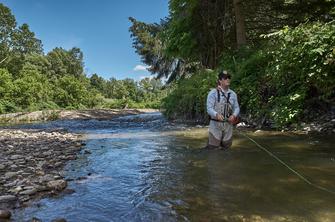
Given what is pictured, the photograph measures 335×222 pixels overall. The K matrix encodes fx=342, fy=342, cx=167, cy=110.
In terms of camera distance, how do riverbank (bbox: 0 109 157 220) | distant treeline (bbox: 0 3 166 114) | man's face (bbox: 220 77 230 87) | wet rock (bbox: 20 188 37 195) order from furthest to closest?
distant treeline (bbox: 0 3 166 114)
man's face (bbox: 220 77 230 87)
wet rock (bbox: 20 188 37 195)
riverbank (bbox: 0 109 157 220)

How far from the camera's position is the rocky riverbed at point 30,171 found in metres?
4.38

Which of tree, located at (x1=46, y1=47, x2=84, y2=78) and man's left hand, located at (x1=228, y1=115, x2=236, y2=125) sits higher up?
tree, located at (x1=46, y1=47, x2=84, y2=78)

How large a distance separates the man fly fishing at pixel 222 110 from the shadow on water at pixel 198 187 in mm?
332

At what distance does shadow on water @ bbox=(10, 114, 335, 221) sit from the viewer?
3.64 meters

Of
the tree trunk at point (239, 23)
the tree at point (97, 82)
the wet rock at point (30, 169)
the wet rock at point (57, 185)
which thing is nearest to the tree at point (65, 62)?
the tree at point (97, 82)

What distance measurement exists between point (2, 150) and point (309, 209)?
7.39 m

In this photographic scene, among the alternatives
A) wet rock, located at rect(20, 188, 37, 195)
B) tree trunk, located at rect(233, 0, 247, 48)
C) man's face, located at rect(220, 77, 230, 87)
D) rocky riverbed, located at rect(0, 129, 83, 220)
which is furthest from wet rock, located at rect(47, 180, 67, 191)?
tree trunk, located at rect(233, 0, 247, 48)

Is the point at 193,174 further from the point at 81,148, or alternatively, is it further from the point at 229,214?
the point at 81,148

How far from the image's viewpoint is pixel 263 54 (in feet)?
41.8

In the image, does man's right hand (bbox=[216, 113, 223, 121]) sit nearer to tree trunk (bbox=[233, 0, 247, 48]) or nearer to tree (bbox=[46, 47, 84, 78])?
tree trunk (bbox=[233, 0, 247, 48])

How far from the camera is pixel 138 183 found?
199 inches

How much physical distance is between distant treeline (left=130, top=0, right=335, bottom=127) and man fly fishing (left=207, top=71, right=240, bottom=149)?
3271 mm

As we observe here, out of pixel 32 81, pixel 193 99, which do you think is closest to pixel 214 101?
pixel 193 99

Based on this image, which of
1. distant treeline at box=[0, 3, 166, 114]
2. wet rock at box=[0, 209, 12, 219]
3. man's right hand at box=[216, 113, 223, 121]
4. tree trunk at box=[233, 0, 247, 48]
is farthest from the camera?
distant treeline at box=[0, 3, 166, 114]
